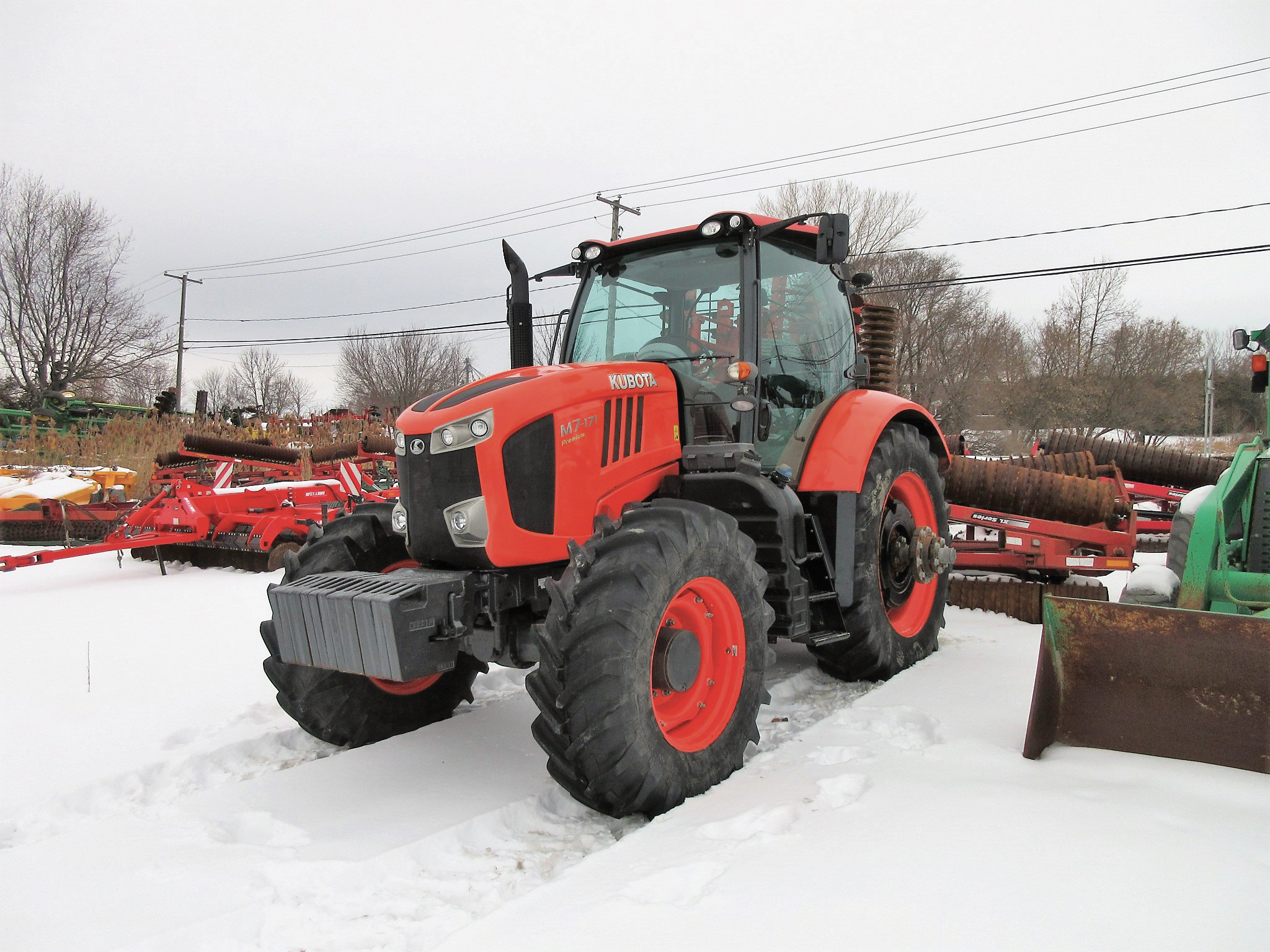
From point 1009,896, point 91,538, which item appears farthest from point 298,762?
point 91,538

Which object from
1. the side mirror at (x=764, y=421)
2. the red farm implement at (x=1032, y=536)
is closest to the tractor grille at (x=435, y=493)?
the side mirror at (x=764, y=421)

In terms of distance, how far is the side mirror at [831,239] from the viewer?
3920 millimetres

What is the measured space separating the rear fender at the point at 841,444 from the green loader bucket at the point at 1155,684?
3.68 ft

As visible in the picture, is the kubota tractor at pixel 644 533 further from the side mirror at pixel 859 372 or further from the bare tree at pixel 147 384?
the bare tree at pixel 147 384

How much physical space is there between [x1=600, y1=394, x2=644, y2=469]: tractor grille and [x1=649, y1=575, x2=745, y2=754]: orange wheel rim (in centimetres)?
69

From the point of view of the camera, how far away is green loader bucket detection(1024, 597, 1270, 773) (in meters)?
3.13

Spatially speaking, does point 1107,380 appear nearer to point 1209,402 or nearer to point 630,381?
point 1209,402

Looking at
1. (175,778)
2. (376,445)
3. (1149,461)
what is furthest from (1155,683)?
(376,445)

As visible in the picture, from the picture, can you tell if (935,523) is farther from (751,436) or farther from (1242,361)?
(1242,361)

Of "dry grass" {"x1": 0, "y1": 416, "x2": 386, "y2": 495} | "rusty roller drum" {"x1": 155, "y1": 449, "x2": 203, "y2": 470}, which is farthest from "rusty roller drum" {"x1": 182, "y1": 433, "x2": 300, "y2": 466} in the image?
"dry grass" {"x1": 0, "y1": 416, "x2": 386, "y2": 495}

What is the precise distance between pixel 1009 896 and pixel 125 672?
483 centimetres

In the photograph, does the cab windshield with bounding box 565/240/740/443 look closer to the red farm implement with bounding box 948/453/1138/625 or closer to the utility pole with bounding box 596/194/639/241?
the red farm implement with bounding box 948/453/1138/625

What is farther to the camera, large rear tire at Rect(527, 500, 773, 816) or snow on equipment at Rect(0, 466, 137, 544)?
snow on equipment at Rect(0, 466, 137, 544)

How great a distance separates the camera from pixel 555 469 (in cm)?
334
